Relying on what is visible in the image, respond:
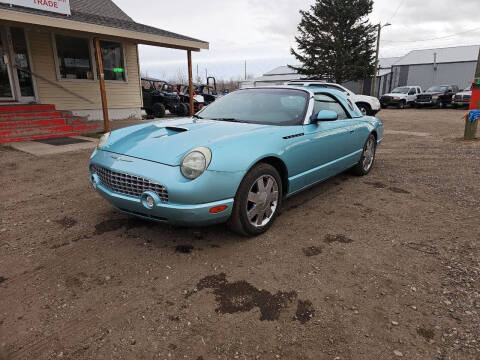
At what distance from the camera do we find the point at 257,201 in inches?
119

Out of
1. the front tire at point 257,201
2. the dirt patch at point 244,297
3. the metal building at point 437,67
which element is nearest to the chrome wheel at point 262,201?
the front tire at point 257,201

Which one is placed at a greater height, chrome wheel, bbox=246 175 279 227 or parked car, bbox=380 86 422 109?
parked car, bbox=380 86 422 109

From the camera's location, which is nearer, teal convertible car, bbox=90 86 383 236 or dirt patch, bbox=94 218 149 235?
teal convertible car, bbox=90 86 383 236

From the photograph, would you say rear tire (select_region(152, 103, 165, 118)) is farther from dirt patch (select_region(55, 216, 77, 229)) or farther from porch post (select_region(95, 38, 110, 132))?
dirt patch (select_region(55, 216, 77, 229))

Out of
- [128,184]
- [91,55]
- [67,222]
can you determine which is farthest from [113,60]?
[128,184]

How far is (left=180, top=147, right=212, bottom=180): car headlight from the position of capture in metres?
2.54

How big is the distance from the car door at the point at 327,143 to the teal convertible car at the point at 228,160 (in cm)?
1

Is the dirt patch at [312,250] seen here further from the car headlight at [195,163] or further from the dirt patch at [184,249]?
the car headlight at [195,163]

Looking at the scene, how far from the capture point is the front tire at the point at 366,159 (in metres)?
5.21

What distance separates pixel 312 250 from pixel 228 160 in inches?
44.8

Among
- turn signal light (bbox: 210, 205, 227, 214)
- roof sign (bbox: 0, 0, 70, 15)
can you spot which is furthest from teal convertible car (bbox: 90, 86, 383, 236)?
roof sign (bbox: 0, 0, 70, 15)

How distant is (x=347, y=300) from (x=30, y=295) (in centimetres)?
225

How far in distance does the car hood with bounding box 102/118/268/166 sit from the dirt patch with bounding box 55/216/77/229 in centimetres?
94

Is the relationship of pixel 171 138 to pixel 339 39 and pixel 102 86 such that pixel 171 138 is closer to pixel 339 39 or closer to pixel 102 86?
pixel 102 86
